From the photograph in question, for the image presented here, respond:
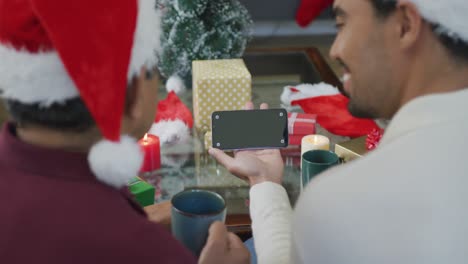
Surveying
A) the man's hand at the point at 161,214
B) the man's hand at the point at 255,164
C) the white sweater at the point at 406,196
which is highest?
the white sweater at the point at 406,196

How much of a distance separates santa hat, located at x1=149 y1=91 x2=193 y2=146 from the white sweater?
83 centimetres

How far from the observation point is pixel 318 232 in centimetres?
78

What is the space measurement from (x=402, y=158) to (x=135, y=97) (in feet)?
1.22

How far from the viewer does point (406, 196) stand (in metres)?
0.70

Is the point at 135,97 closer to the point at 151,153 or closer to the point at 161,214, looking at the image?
the point at 161,214

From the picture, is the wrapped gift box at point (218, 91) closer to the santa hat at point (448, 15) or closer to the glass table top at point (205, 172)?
the glass table top at point (205, 172)

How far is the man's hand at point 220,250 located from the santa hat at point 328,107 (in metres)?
0.74

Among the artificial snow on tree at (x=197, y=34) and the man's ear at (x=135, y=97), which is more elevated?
the man's ear at (x=135, y=97)

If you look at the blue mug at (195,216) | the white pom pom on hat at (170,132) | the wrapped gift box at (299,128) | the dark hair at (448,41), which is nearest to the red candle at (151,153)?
the white pom pom on hat at (170,132)

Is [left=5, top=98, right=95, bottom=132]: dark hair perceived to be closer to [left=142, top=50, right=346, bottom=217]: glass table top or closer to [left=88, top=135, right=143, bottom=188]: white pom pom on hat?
[left=88, top=135, right=143, bottom=188]: white pom pom on hat

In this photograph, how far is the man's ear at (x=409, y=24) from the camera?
757mm

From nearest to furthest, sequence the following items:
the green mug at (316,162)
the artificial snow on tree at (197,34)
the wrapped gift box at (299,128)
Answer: the green mug at (316,162) < the wrapped gift box at (299,128) < the artificial snow on tree at (197,34)

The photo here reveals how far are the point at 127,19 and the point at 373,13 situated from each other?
0.37 meters

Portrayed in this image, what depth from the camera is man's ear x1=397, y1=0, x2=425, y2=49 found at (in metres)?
0.76
